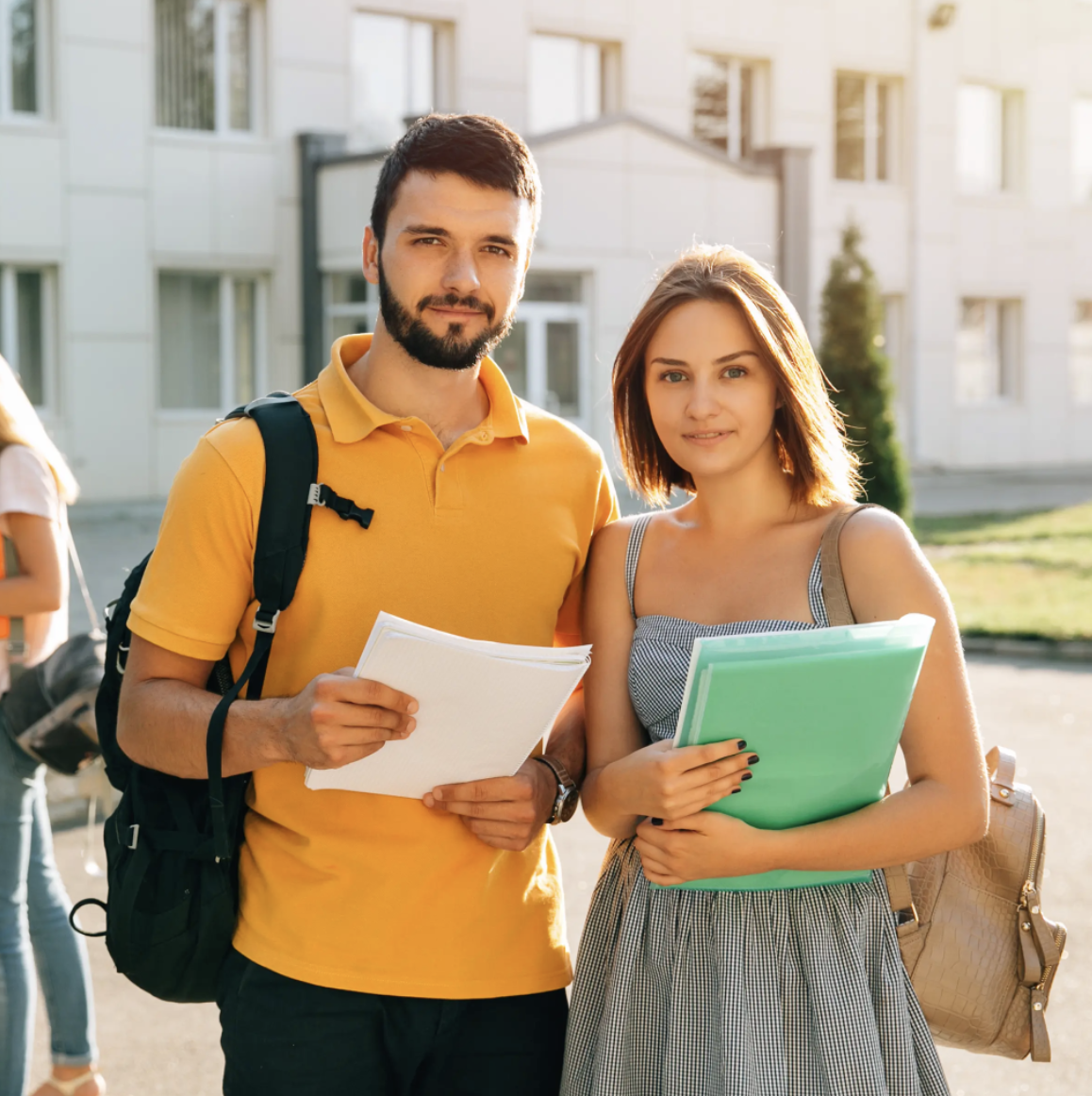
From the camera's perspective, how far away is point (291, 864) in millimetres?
2238

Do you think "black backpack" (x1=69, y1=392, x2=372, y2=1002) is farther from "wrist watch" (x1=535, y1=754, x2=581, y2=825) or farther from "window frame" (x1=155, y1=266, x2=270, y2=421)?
"window frame" (x1=155, y1=266, x2=270, y2=421)

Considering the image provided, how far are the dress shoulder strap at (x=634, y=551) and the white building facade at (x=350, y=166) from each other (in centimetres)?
1730

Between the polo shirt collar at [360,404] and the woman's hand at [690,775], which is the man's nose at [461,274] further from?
the woman's hand at [690,775]

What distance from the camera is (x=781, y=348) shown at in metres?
2.29

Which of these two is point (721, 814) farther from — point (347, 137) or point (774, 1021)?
point (347, 137)

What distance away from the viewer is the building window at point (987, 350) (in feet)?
90.0

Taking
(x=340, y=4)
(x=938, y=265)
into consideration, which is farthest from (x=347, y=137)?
(x=938, y=265)

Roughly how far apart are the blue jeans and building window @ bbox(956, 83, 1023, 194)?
2631cm

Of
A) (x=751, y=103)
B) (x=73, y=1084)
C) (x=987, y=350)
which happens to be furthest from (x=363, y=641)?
(x=987, y=350)

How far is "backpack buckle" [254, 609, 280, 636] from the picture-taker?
7.09ft

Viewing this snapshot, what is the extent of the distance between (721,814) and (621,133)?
1909cm

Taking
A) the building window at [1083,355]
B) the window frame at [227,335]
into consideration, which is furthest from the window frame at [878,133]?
the window frame at [227,335]

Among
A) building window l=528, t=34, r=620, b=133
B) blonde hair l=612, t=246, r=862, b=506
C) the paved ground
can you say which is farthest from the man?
building window l=528, t=34, r=620, b=133

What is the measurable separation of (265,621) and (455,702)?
384mm
